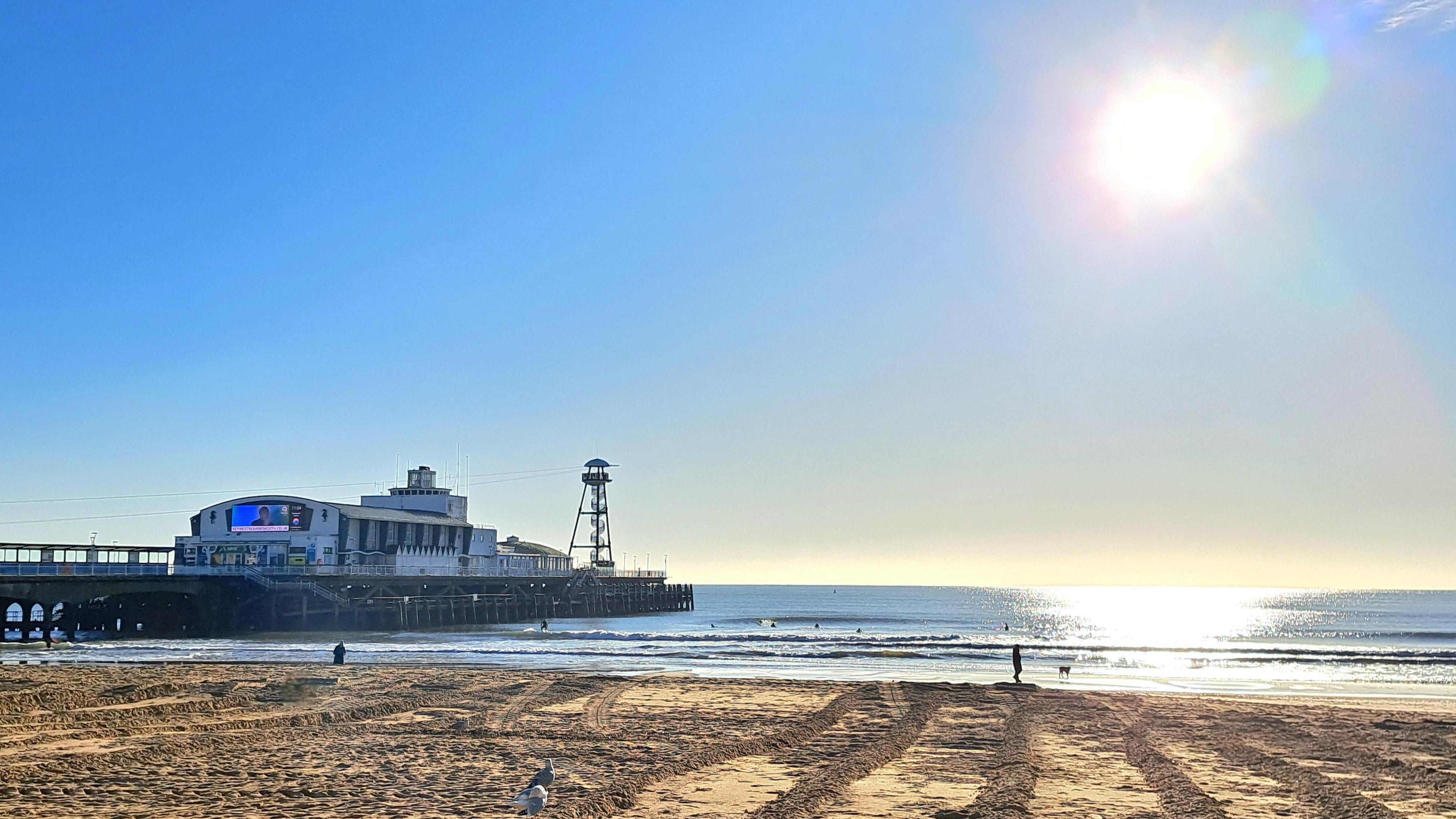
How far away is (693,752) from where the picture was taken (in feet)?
59.6

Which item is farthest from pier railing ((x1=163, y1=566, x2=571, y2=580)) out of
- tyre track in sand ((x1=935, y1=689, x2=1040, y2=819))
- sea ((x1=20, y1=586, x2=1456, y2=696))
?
tyre track in sand ((x1=935, y1=689, x2=1040, y2=819))

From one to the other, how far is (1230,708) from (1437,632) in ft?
276

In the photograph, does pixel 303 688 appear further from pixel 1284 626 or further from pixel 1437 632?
pixel 1284 626

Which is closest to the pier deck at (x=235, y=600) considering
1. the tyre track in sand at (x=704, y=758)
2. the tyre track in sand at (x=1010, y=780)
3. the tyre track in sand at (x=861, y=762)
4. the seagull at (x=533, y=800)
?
the tyre track in sand at (x=704, y=758)

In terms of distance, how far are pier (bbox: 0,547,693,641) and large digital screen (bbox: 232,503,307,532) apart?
3.85 meters

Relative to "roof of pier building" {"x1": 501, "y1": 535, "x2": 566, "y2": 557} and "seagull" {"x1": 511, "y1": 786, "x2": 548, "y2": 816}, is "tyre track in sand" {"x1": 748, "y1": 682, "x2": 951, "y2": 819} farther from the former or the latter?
"roof of pier building" {"x1": 501, "y1": 535, "x2": 566, "y2": 557}

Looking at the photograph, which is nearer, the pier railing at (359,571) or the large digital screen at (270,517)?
the pier railing at (359,571)

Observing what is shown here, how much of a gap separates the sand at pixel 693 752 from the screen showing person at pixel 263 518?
142ft

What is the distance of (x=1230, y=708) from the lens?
27266 mm

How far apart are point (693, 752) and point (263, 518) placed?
6137 cm

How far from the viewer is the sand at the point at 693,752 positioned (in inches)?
549

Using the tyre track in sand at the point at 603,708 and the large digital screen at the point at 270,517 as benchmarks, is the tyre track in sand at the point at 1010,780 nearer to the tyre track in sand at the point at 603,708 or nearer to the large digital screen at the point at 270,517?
the tyre track in sand at the point at 603,708

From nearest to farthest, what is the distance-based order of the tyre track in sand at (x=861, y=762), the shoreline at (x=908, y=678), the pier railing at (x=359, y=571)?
the tyre track in sand at (x=861, y=762) < the shoreline at (x=908, y=678) < the pier railing at (x=359, y=571)

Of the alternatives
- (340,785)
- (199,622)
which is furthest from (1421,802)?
(199,622)
